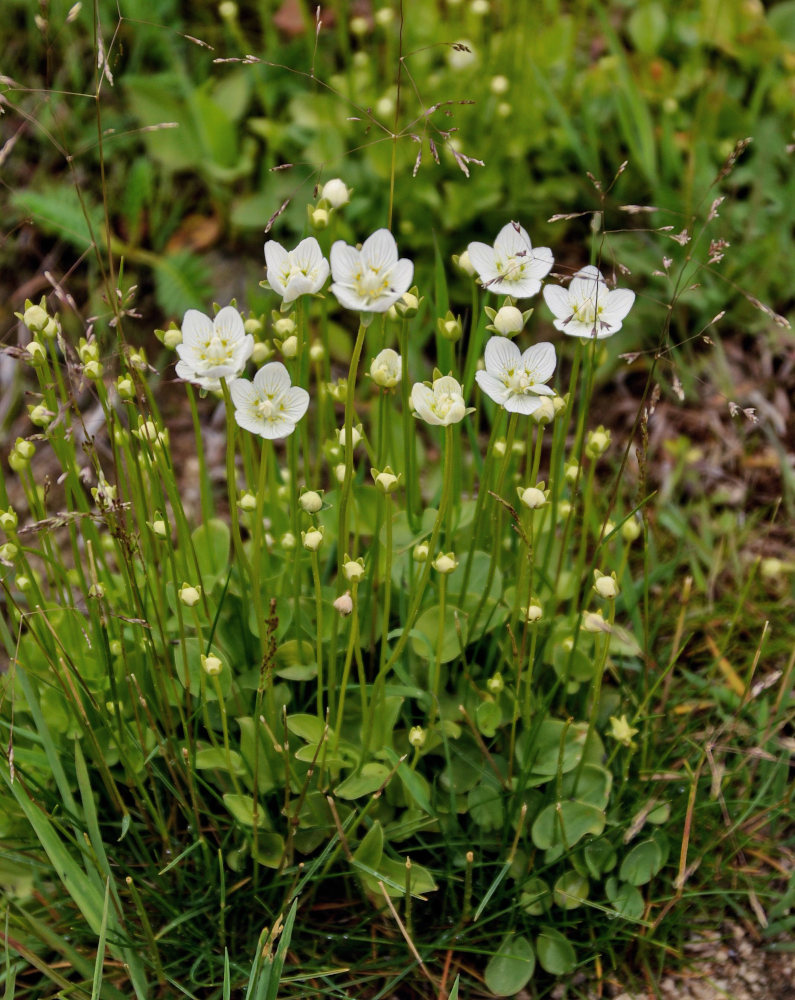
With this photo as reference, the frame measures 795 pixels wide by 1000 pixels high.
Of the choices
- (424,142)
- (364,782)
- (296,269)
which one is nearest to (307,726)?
(364,782)

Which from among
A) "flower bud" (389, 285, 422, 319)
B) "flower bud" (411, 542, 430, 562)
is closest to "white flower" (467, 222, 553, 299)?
"flower bud" (389, 285, 422, 319)

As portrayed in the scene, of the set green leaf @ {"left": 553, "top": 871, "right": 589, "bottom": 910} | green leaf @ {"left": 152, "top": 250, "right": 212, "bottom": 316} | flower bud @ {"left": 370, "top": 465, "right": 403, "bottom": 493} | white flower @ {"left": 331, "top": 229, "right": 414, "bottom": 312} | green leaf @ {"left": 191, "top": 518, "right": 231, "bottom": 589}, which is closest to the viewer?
white flower @ {"left": 331, "top": 229, "right": 414, "bottom": 312}

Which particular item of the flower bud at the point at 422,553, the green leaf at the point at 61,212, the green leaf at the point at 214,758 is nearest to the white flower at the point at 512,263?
the flower bud at the point at 422,553

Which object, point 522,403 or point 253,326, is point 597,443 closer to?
point 522,403

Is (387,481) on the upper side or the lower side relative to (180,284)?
upper

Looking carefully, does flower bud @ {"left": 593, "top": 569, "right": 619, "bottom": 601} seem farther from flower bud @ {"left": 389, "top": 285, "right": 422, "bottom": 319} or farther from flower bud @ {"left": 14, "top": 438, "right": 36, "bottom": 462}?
flower bud @ {"left": 14, "top": 438, "right": 36, "bottom": 462}

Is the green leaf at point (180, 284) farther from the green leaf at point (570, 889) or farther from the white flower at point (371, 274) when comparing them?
the green leaf at point (570, 889)

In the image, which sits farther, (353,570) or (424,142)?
(424,142)
